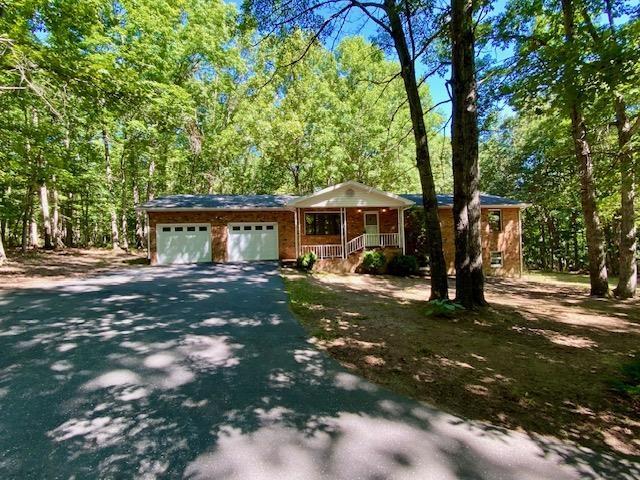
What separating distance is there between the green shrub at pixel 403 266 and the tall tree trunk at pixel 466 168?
7601 millimetres

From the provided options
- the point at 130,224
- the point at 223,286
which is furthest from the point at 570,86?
the point at 130,224

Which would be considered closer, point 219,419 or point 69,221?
point 219,419

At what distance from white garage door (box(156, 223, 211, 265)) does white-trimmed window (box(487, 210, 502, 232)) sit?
14.3 metres

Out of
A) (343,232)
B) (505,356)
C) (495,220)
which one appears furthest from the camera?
(495,220)

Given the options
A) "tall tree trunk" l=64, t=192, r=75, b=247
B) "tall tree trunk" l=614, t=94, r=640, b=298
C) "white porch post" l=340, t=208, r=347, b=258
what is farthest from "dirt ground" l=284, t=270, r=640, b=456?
"tall tree trunk" l=64, t=192, r=75, b=247

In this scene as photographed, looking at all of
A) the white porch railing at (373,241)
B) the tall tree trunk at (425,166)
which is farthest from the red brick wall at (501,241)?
the tall tree trunk at (425,166)

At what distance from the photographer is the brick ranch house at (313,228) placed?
1526 centimetres

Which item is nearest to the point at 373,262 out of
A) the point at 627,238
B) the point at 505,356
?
the point at 627,238

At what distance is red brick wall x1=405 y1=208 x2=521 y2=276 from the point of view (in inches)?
653

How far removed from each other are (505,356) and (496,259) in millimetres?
13770

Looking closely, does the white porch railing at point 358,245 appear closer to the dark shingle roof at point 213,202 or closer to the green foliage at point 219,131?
the dark shingle roof at point 213,202

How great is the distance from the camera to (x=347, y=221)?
655 inches

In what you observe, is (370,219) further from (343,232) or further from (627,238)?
(627,238)

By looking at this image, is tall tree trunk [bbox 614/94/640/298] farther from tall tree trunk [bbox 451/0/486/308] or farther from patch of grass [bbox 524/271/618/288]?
tall tree trunk [bbox 451/0/486/308]
